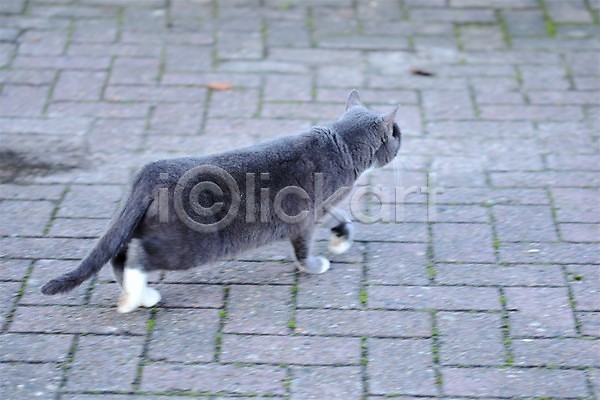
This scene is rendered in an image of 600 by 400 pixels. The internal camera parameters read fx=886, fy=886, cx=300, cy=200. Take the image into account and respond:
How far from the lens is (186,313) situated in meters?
3.55

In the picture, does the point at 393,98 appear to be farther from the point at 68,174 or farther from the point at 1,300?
the point at 1,300

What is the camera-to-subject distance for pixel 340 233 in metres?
3.94

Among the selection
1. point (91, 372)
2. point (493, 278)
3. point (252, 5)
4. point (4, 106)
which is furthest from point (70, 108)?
point (493, 278)

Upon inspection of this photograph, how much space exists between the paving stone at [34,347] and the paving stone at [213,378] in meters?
0.35

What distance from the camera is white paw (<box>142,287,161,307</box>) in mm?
3545

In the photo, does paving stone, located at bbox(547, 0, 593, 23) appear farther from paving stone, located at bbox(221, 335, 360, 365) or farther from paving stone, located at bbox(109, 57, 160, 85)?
paving stone, located at bbox(221, 335, 360, 365)

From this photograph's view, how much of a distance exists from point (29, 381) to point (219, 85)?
245 centimetres

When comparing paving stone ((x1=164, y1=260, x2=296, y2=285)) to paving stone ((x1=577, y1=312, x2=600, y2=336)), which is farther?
paving stone ((x1=164, y1=260, x2=296, y2=285))

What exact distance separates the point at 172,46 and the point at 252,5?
2.51 feet

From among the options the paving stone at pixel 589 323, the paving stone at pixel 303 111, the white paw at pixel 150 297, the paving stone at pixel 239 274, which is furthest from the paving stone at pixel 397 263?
the paving stone at pixel 303 111

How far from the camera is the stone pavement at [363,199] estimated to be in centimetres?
328

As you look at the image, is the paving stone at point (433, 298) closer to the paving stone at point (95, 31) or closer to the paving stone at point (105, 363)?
the paving stone at point (105, 363)

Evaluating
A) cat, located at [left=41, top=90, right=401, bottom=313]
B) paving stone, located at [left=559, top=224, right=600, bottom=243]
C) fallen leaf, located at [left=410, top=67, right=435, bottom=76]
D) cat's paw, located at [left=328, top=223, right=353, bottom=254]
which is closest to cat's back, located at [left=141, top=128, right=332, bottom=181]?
cat, located at [left=41, top=90, right=401, bottom=313]

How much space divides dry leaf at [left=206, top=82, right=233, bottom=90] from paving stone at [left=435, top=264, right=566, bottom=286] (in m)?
1.92
